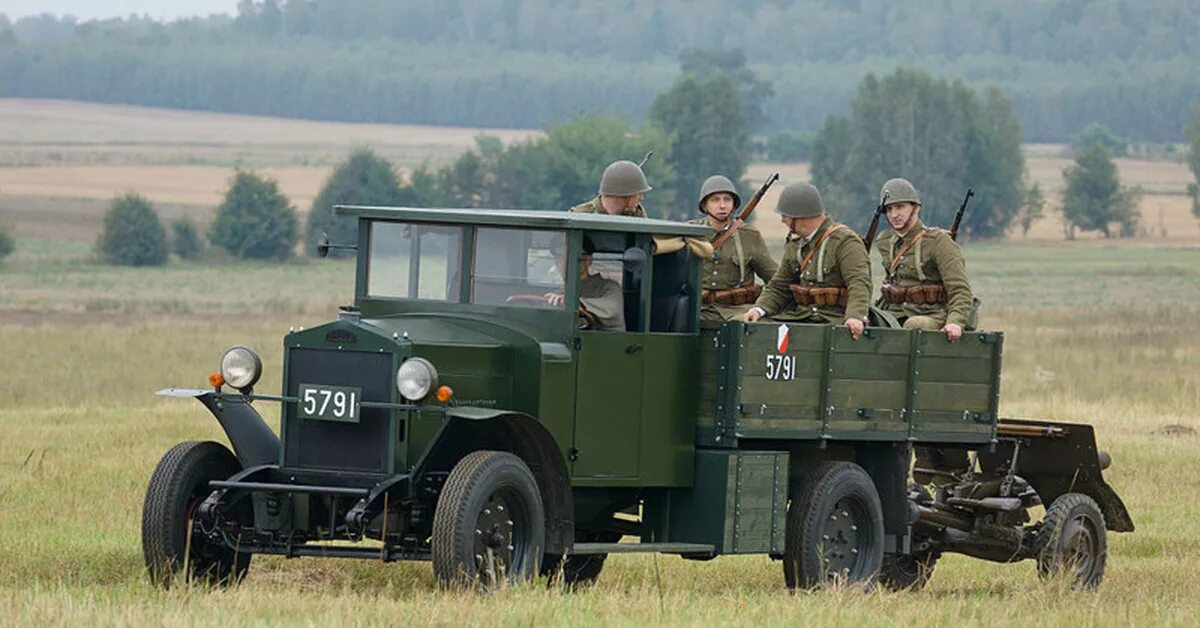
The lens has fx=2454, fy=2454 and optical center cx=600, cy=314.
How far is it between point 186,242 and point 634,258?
7890 centimetres

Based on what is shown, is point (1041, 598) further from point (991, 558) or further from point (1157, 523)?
point (1157, 523)

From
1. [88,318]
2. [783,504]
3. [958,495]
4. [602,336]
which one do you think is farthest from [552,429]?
[88,318]

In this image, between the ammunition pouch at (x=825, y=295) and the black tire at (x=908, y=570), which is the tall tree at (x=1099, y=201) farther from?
the ammunition pouch at (x=825, y=295)

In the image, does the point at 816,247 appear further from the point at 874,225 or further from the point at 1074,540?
the point at 1074,540

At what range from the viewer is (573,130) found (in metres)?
123

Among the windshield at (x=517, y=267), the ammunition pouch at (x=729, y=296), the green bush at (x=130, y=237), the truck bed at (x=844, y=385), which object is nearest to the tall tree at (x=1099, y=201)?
the green bush at (x=130, y=237)

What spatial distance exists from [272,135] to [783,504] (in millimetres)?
170891

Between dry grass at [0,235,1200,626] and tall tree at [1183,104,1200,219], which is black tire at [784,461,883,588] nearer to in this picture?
dry grass at [0,235,1200,626]

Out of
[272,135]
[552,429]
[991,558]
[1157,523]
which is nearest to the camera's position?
[552,429]

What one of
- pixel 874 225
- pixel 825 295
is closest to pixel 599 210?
pixel 825 295

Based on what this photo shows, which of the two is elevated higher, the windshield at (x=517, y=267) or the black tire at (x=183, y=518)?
the windshield at (x=517, y=267)

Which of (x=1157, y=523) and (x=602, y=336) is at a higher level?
(x=602, y=336)

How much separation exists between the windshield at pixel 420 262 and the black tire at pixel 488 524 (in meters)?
1.30

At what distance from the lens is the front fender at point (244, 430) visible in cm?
1244
